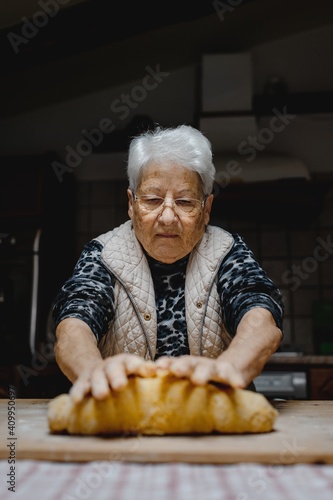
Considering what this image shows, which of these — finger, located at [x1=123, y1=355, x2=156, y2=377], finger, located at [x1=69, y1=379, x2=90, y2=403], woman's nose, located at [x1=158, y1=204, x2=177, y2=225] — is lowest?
finger, located at [x1=69, y1=379, x2=90, y2=403]

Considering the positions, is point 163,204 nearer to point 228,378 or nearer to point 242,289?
point 242,289

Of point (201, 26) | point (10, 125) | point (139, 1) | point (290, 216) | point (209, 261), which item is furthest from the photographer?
point (10, 125)

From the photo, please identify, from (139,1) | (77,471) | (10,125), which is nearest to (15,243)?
(10,125)

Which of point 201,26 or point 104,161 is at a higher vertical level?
point 201,26

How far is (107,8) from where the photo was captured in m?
2.66

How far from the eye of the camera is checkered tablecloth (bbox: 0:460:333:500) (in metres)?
0.52

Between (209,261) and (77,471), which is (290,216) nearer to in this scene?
(209,261)

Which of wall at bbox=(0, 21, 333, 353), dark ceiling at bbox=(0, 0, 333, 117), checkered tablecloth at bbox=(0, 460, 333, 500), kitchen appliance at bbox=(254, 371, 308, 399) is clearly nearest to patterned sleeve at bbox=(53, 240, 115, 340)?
checkered tablecloth at bbox=(0, 460, 333, 500)

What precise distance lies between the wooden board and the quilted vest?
43 cm

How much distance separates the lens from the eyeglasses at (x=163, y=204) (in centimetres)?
128

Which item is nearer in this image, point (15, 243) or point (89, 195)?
point (15, 243)

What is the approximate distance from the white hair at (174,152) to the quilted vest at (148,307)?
0.18 metres

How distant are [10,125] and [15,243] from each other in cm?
107

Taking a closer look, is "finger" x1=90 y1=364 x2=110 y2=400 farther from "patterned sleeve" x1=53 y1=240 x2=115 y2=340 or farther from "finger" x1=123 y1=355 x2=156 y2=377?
"patterned sleeve" x1=53 y1=240 x2=115 y2=340
